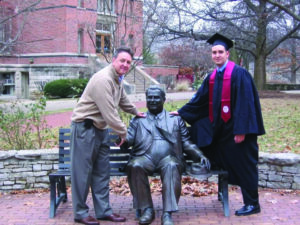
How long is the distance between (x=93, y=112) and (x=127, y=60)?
0.70 m

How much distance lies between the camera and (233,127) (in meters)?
4.83

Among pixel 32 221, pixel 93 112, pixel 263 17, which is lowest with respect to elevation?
pixel 32 221

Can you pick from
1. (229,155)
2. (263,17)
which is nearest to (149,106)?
(229,155)

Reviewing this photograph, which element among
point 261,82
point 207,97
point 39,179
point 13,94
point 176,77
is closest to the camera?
point 207,97

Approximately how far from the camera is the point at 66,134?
18.2 ft

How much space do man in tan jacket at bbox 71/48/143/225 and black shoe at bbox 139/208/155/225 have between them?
29cm

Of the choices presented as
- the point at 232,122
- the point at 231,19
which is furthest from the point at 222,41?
the point at 231,19

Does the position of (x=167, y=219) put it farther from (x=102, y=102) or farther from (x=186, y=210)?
(x=102, y=102)

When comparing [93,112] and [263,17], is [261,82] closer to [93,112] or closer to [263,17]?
[263,17]

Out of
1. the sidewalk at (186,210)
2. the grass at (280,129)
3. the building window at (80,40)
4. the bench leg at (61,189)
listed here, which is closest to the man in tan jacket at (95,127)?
the sidewalk at (186,210)

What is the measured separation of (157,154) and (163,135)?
25 centimetres

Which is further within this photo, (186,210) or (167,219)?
(186,210)

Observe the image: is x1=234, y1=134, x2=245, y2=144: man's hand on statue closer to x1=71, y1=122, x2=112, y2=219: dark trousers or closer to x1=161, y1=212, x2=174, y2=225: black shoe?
x1=161, y1=212, x2=174, y2=225: black shoe

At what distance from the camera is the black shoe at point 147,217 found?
15.2 feet
